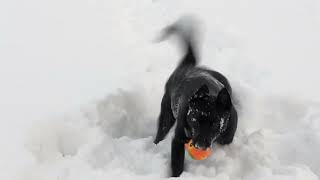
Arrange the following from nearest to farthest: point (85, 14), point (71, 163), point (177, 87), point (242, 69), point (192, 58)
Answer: point (71, 163)
point (177, 87)
point (192, 58)
point (242, 69)
point (85, 14)

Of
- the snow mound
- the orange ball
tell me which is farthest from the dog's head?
the snow mound

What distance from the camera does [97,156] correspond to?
526cm

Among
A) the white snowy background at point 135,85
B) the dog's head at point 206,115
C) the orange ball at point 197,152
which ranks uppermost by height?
the dog's head at point 206,115

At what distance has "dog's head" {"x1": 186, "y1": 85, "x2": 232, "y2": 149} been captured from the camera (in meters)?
4.54

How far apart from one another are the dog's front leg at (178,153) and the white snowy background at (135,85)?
101mm

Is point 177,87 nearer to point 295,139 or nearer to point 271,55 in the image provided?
point 295,139

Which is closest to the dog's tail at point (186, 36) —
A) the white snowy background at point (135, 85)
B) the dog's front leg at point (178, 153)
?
the white snowy background at point (135, 85)

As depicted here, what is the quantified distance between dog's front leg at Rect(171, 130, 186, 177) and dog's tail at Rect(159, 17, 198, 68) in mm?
1139

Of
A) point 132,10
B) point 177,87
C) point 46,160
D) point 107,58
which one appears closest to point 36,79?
point 107,58

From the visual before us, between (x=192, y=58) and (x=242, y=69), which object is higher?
(x=192, y=58)

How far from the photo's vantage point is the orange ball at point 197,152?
4670mm

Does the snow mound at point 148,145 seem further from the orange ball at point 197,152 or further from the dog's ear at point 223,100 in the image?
the dog's ear at point 223,100

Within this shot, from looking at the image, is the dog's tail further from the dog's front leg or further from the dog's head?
the dog's head

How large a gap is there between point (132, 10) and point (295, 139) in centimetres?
378
